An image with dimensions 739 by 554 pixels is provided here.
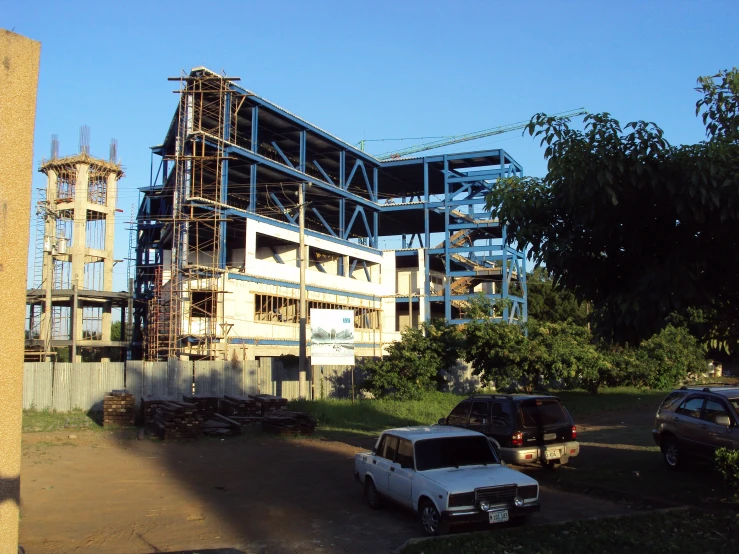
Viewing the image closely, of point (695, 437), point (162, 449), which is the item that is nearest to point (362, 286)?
point (162, 449)

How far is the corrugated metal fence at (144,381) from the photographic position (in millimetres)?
27422

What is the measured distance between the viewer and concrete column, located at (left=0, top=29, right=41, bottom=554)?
4262mm

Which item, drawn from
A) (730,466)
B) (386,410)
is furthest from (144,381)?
(730,466)

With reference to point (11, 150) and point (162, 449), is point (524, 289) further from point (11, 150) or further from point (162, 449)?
point (11, 150)

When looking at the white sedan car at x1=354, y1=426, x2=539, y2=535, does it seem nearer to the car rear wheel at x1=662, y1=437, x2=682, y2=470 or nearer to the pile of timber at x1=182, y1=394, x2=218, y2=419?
the car rear wheel at x1=662, y1=437, x2=682, y2=470

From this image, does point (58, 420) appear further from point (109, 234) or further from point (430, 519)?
point (109, 234)

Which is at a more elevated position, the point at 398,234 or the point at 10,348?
the point at 398,234

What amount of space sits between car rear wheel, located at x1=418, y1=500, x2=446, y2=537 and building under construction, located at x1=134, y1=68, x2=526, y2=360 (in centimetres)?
2107

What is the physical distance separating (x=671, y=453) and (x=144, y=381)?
21591mm

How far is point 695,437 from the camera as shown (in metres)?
13.5

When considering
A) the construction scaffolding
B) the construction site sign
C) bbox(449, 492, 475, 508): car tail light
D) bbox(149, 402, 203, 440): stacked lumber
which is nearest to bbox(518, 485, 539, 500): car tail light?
bbox(449, 492, 475, 508): car tail light

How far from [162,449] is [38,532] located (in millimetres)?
9429

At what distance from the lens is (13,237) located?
14.5 ft

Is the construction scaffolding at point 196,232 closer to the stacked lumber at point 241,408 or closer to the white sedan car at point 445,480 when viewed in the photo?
the stacked lumber at point 241,408
